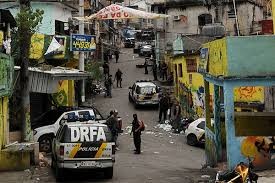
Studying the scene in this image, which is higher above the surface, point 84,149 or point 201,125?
point 84,149

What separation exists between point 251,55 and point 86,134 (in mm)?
5296

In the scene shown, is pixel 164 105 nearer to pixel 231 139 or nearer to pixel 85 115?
pixel 85 115

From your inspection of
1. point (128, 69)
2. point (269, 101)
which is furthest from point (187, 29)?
point (269, 101)

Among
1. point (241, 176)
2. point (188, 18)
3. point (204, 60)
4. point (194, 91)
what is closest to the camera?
point (241, 176)

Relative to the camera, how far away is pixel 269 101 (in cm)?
2412

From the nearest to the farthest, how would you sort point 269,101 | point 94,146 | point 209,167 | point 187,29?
1. point 94,146
2. point 209,167
3. point 269,101
4. point 187,29

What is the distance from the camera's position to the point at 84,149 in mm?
15070

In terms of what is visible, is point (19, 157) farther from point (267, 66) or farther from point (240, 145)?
point (267, 66)

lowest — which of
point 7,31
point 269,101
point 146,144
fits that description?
point 146,144

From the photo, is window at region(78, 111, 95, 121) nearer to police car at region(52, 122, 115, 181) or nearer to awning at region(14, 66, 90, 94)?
awning at region(14, 66, 90, 94)

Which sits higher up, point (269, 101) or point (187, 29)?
point (187, 29)

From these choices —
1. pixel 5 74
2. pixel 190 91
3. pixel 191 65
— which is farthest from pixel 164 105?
pixel 5 74

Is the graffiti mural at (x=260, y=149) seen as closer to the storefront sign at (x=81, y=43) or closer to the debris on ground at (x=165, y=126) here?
the debris on ground at (x=165, y=126)

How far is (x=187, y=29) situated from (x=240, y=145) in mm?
37348
